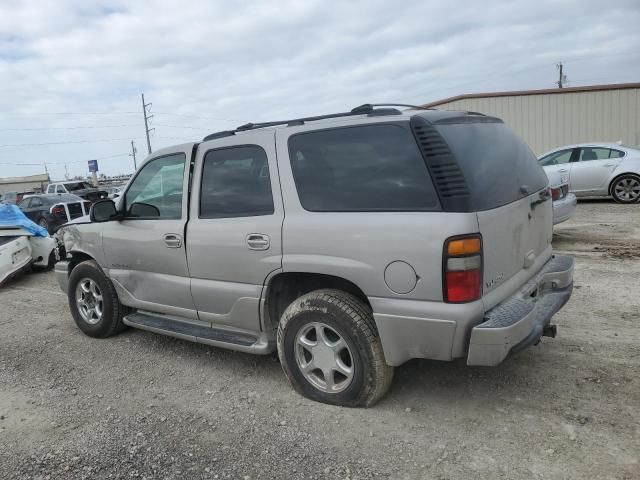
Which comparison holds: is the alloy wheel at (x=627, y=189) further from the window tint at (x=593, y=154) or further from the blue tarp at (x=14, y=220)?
the blue tarp at (x=14, y=220)

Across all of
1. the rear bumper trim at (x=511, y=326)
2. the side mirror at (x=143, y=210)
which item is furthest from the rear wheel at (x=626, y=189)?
the side mirror at (x=143, y=210)

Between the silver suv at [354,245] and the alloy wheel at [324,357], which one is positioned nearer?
the silver suv at [354,245]

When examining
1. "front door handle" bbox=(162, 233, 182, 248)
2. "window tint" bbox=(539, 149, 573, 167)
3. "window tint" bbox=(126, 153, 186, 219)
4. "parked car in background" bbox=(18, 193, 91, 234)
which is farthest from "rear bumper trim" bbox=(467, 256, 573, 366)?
"parked car in background" bbox=(18, 193, 91, 234)

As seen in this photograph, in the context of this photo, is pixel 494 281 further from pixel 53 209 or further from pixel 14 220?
pixel 53 209

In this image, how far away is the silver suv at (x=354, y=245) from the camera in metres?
2.93

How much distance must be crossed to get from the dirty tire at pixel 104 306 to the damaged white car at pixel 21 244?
3.90 metres

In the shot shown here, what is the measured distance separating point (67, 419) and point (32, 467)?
1.87 feet

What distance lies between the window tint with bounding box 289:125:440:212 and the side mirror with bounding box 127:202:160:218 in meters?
1.52

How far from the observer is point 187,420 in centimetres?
351

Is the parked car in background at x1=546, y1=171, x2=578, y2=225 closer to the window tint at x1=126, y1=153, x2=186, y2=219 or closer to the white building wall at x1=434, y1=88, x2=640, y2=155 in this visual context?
the window tint at x1=126, y1=153, x2=186, y2=219

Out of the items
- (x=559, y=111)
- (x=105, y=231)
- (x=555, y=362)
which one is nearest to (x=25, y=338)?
(x=105, y=231)

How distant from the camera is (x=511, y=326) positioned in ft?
9.41

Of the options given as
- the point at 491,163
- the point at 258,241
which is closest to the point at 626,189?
the point at 491,163

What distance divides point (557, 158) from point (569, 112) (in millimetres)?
8528
